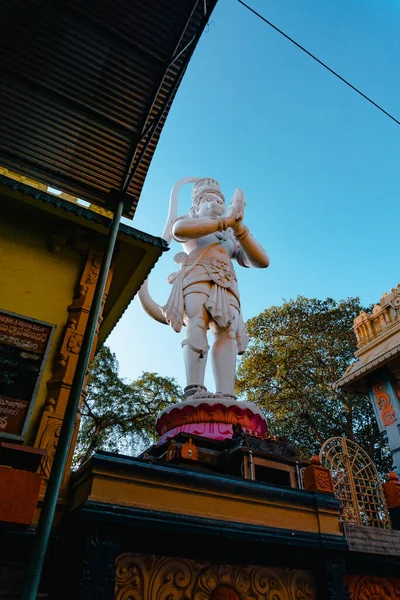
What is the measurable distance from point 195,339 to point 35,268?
2890mm

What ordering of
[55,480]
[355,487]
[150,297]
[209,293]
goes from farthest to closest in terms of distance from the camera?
[150,297] < [209,293] < [355,487] < [55,480]

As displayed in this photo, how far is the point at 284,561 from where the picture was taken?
3871 millimetres

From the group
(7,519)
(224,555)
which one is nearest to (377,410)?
(224,555)

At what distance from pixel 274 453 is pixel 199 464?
2.62 ft

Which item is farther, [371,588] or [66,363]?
[66,363]

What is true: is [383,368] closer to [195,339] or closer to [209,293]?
[209,293]

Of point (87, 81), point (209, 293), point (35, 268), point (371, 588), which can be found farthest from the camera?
point (209, 293)

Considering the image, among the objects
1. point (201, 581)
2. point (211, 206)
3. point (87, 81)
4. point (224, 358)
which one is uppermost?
point (211, 206)

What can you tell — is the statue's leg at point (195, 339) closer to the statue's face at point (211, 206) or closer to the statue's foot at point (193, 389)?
the statue's foot at point (193, 389)

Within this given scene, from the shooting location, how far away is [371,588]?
4148mm

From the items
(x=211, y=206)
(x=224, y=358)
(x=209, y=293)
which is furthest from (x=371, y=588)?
(x=211, y=206)

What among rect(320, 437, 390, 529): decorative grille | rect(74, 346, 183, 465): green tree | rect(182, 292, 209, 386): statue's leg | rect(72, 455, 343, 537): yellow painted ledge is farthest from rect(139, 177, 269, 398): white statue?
rect(74, 346, 183, 465): green tree

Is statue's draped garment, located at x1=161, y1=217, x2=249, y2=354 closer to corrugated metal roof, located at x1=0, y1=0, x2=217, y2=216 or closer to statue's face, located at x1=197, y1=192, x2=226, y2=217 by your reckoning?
statue's face, located at x1=197, y1=192, x2=226, y2=217

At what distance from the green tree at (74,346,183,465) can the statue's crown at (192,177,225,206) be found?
7.57 metres
